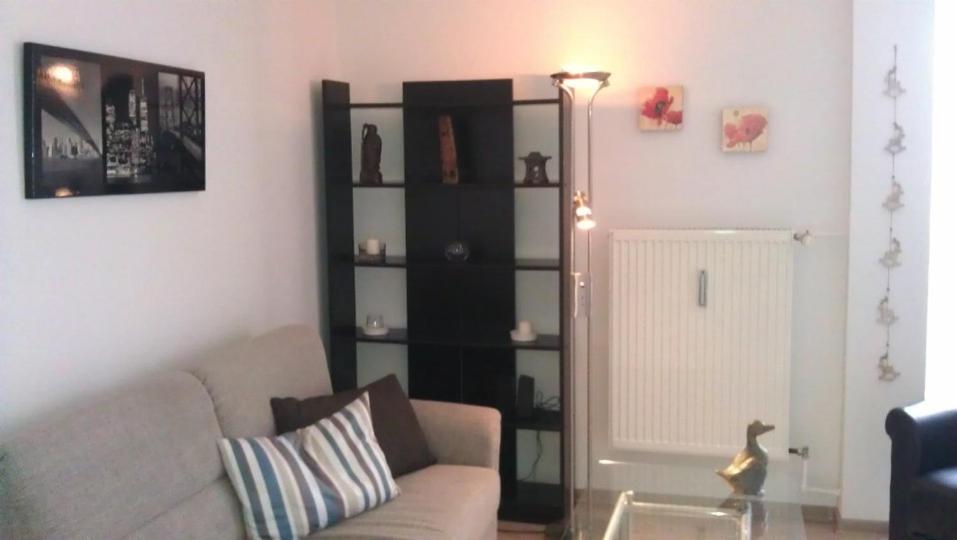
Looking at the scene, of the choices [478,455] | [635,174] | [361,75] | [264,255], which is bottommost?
[478,455]

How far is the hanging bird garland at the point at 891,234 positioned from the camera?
3.65 metres

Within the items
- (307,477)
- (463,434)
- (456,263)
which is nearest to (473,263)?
(456,263)

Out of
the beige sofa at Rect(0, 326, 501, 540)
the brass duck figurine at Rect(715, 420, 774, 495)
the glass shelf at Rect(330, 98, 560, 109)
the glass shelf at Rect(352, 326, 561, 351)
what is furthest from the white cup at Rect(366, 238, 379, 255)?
the brass duck figurine at Rect(715, 420, 774, 495)

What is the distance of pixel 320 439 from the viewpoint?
9.52 feet

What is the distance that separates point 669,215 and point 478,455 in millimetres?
1368

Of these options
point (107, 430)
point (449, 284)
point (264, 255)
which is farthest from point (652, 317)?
point (107, 430)

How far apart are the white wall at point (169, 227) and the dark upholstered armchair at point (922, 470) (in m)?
2.35

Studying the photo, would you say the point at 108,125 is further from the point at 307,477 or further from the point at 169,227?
the point at 307,477

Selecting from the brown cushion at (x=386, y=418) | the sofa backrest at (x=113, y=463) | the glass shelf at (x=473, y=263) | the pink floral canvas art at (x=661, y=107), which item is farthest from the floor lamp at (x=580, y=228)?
the sofa backrest at (x=113, y=463)

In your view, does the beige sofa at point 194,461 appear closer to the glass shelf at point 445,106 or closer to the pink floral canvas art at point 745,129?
the glass shelf at point 445,106

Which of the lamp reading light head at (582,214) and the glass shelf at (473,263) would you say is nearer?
the lamp reading light head at (582,214)

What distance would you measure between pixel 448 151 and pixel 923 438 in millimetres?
2085

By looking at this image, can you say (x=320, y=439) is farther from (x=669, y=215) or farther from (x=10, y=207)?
(x=669, y=215)

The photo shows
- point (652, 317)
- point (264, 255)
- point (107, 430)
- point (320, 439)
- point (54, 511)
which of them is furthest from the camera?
point (652, 317)
